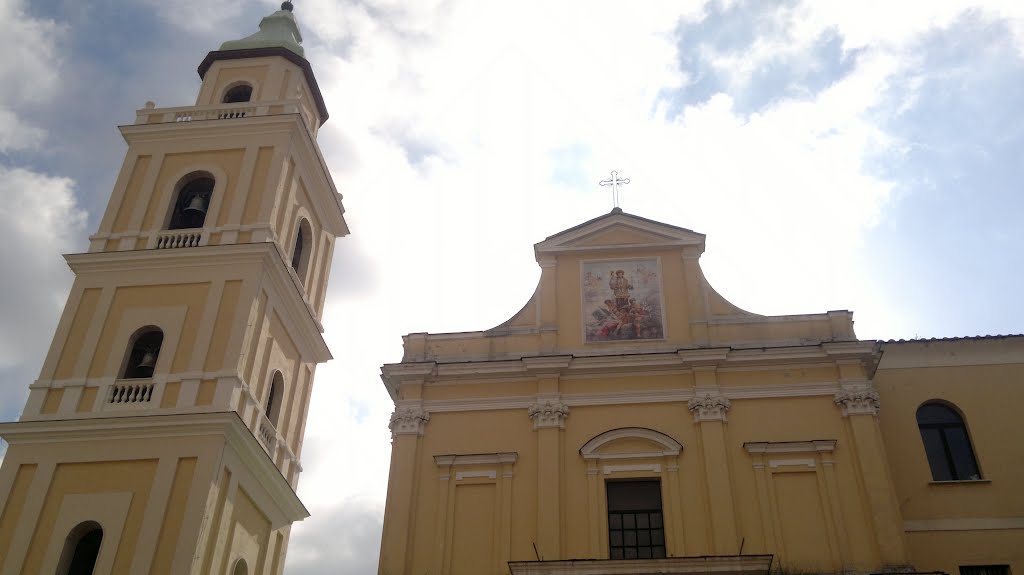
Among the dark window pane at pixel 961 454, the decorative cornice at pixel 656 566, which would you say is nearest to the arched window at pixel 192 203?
the decorative cornice at pixel 656 566

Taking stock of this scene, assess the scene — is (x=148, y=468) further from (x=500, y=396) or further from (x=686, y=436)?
(x=686, y=436)

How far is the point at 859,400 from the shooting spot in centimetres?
1694

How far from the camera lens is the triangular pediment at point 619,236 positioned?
19547 millimetres

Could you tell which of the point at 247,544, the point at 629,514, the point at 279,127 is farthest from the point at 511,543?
the point at 279,127

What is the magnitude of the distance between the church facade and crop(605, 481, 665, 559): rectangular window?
3 cm

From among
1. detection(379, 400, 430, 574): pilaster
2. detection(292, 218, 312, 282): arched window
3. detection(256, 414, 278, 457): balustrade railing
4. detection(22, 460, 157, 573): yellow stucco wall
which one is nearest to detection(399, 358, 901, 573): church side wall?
detection(379, 400, 430, 574): pilaster

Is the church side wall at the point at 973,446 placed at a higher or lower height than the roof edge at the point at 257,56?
lower

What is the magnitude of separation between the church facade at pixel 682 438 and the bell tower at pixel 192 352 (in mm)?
2857

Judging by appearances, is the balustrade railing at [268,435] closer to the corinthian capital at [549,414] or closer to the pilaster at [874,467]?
the corinthian capital at [549,414]

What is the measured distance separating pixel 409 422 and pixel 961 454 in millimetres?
10662

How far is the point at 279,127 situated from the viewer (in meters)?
20.3

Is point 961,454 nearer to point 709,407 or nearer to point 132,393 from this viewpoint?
point 709,407

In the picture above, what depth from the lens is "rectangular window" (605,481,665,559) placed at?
16.2m

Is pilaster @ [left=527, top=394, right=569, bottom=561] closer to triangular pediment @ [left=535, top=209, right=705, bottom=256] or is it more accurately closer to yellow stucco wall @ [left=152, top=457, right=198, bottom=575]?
triangular pediment @ [left=535, top=209, right=705, bottom=256]
